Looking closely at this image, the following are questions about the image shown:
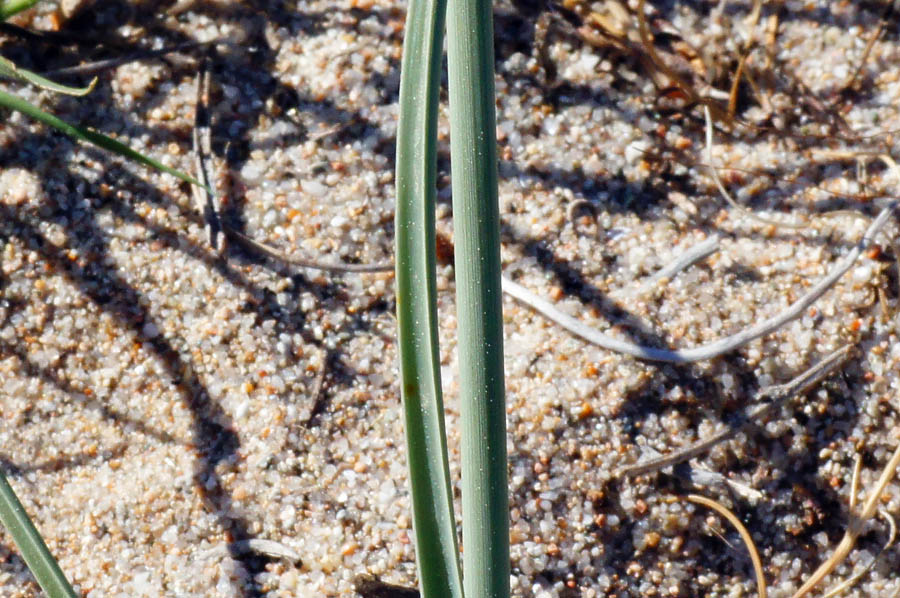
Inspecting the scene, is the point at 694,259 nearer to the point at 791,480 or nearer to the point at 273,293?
the point at 791,480

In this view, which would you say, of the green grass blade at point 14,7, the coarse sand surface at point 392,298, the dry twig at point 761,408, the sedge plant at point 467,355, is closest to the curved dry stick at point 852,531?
the coarse sand surface at point 392,298

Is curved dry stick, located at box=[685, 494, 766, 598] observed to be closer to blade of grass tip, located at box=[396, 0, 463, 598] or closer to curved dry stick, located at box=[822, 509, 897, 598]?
curved dry stick, located at box=[822, 509, 897, 598]

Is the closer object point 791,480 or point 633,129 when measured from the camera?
point 791,480

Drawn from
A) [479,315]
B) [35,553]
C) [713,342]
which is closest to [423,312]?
[479,315]

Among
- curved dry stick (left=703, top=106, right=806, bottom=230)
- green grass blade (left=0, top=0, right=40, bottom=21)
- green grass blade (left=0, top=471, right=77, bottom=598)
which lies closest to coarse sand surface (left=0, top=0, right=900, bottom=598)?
curved dry stick (left=703, top=106, right=806, bottom=230)

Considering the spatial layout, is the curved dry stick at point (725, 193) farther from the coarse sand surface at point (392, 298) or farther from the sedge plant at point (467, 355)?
the sedge plant at point (467, 355)

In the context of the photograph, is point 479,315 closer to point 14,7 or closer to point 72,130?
point 72,130

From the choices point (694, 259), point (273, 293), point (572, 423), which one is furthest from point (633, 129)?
point (273, 293)
